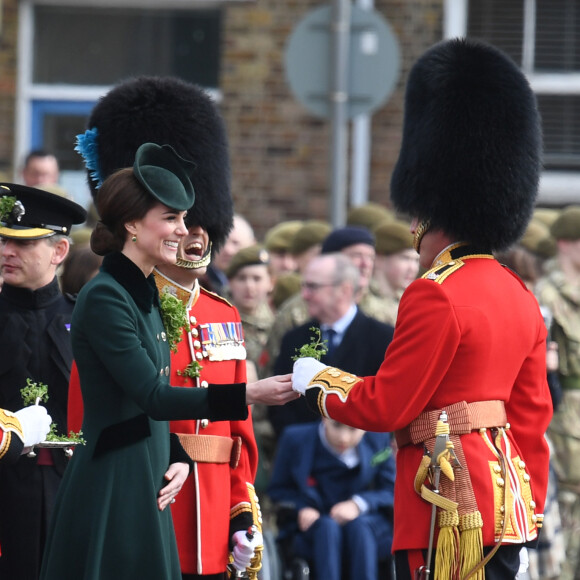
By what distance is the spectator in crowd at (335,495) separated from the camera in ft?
22.9

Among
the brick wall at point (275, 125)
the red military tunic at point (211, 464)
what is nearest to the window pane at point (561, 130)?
the brick wall at point (275, 125)

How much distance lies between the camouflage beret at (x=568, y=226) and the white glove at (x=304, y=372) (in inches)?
159

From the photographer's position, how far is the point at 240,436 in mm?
5184

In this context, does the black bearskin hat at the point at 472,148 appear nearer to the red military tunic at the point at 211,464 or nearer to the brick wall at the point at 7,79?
the red military tunic at the point at 211,464

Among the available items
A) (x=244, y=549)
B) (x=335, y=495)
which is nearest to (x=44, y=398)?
(x=244, y=549)

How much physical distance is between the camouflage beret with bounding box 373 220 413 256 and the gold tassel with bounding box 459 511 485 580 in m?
4.03

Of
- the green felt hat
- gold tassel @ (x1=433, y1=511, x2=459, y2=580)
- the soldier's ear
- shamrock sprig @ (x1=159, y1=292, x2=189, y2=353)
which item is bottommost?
gold tassel @ (x1=433, y1=511, x2=459, y2=580)

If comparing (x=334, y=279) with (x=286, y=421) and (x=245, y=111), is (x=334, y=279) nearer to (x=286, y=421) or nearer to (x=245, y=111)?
(x=286, y=421)

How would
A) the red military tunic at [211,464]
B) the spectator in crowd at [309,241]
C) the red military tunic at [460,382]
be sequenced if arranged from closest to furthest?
the red military tunic at [460,382]
the red military tunic at [211,464]
the spectator in crowd at [309,241]

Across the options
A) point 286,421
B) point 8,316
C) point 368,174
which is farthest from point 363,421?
point 368,174

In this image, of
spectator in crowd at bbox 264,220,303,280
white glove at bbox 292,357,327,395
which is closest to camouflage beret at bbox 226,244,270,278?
spectator in crowd at bbox 264,220,303,280

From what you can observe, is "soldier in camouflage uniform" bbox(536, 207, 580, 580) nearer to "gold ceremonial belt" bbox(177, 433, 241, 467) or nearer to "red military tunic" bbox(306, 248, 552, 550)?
"red military tunic" bbox(306, 248, 552, 550)

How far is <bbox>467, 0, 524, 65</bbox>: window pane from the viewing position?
11.2m

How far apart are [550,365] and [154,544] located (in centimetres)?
406
